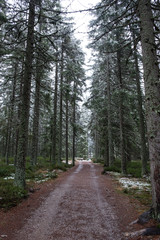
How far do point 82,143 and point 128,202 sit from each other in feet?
135

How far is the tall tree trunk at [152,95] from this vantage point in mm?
3824

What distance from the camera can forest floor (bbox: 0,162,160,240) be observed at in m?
3.59

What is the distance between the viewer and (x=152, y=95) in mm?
4148

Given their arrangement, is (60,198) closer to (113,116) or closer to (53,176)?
(53,176)

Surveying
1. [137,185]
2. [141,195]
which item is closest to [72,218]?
[141,195]

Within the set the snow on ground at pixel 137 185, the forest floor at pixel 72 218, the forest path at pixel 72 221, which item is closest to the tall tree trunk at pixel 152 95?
the forest floor at pixel 72 218

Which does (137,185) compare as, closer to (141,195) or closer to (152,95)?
(141,195)

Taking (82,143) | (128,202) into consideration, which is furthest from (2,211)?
(82,143)

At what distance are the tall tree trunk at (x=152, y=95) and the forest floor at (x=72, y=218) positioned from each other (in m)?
0.96

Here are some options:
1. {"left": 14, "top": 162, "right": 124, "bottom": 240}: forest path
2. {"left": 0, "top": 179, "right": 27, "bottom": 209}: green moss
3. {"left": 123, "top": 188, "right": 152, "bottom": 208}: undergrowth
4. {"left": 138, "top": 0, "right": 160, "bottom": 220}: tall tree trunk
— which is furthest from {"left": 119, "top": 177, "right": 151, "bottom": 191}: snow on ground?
{"left": 0, "top": 179, "right": 27, "bottom": 209}: green moss

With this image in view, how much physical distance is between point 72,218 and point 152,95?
14.2ft

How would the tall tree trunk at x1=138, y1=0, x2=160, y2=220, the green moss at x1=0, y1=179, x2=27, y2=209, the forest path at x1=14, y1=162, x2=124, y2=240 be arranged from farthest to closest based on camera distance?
the green moss at x1=0, y1=179, x2=27, y2=209
the tall tree trunk at x1=138, y1=0, x2=160, y2=220
the forest path at x1=14, y1=162, x2=124, y2=240

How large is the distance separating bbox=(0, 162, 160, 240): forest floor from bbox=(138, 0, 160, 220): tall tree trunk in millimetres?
963

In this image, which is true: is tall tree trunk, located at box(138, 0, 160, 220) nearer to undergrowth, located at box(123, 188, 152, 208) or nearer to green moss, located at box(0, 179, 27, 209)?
undergrowth, located at box(123, 188, 152, 208)
